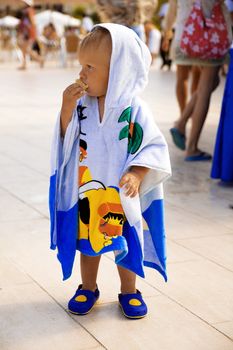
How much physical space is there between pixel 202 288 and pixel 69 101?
3.73 feet

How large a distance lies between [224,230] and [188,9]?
10.0 feet

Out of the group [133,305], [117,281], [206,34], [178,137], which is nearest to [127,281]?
[133,305]

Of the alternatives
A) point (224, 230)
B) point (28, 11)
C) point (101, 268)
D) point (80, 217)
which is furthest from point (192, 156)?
point (28, 11)

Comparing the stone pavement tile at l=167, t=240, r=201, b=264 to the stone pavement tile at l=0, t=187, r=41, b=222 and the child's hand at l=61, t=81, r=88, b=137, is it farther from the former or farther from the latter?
the child's hand at l=61, t=81, r=88, b=137

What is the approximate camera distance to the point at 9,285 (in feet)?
12.5

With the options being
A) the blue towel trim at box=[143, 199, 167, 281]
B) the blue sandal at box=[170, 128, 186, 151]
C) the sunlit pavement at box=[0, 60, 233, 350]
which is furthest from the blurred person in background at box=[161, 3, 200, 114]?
the blue towel trim at box=[143, 199, 167, 281]

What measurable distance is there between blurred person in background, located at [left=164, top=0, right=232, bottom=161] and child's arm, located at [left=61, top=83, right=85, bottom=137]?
12.5 ft

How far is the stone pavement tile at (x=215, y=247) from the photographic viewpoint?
430cm

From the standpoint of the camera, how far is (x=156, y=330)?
3.35 metres

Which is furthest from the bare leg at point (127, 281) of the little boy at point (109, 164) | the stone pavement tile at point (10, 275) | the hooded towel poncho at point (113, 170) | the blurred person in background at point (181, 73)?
the blurred person in background at point (181, 73)

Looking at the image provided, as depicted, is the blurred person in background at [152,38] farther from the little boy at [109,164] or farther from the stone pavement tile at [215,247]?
the little boy at [109,164]

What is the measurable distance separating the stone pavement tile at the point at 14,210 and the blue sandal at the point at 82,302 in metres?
1.53

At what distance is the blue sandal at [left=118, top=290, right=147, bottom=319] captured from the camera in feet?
11.4

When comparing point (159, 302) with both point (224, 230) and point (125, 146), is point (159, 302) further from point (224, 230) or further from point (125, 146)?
point (224, 230)
